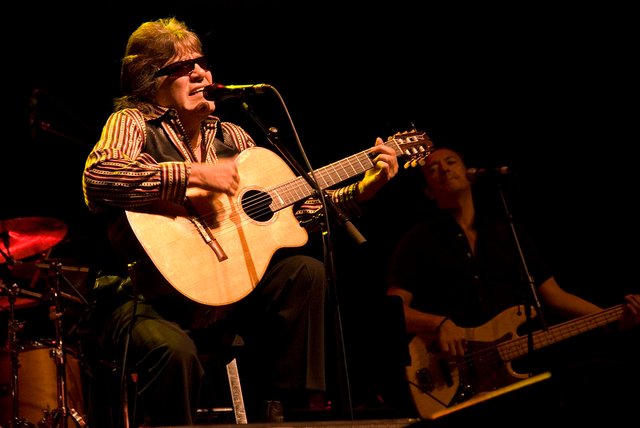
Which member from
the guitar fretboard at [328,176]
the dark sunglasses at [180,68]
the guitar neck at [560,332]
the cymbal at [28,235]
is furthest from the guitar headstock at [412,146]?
the cymbal at [28,235]

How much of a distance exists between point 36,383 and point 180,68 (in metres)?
2.79

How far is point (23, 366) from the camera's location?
16.2 feet

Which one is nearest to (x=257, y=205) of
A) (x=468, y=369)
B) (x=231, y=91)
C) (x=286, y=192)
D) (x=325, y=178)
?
(x=286, y=192)

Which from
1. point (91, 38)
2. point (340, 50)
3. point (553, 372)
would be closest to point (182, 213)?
point (553, 372)

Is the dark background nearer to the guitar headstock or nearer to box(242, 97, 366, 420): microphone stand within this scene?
the guitar headstock

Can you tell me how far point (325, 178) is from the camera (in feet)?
11.5

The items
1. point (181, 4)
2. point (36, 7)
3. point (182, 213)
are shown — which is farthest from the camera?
point (181, 4)

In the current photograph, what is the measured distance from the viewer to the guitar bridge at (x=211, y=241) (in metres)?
Result: 2.97

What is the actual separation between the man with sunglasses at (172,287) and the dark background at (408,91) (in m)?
1.79

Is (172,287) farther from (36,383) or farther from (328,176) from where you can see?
(36,383)

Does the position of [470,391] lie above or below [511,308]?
below

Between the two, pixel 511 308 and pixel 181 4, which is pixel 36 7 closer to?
pixel 181 4

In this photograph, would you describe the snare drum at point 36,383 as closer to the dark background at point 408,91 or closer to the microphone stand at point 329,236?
the dark background at point 408,91

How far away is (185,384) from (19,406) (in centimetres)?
276
